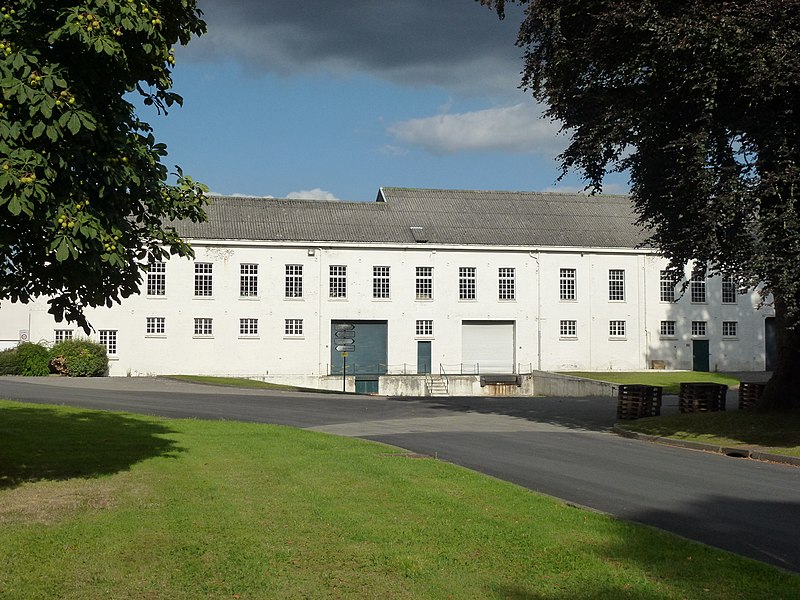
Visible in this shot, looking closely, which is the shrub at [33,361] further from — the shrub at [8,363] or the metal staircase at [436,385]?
the metal staircase at [436,385]

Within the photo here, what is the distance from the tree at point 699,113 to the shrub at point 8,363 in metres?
33.4

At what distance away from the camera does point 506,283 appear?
5603 centimetres

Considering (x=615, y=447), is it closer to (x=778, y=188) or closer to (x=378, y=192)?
(x=778, y=188)

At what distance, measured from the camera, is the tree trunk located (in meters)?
21.9

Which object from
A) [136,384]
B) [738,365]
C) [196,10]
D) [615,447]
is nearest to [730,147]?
[615,447]

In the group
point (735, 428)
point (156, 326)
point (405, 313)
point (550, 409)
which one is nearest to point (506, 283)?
point (405, 313)

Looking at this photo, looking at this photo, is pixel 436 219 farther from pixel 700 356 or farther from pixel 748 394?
pixel 748 394

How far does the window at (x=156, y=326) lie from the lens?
51781 mm

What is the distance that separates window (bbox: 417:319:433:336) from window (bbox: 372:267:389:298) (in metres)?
2.69

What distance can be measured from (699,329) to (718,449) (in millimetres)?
40489

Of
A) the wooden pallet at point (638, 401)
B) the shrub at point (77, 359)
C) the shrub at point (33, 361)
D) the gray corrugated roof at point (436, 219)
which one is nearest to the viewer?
the wooden pallet at point (638, 401)

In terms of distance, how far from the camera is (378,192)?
63750 mm

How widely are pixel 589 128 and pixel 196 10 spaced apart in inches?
487

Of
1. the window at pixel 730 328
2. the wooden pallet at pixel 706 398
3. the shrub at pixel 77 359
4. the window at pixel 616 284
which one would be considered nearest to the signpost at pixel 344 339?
the shrub at pixel 77 359
